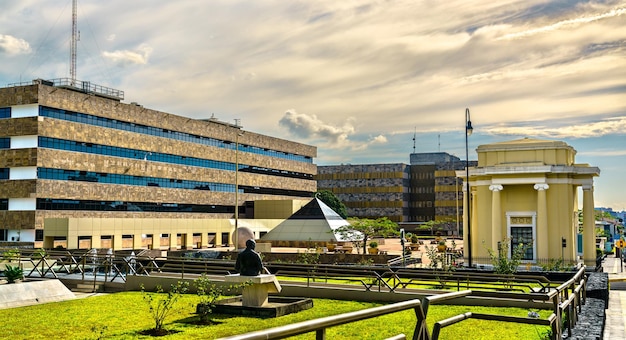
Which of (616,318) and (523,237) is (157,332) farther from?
(523,237)

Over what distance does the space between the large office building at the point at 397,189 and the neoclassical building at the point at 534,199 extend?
93.8 m

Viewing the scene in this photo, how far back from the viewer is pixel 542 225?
135 ft

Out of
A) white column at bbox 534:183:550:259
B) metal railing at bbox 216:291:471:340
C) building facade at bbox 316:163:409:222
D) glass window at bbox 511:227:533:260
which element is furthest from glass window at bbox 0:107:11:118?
building facade at bbox 316:163:409:222

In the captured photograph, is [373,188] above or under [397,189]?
above

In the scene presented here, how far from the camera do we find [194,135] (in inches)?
3162

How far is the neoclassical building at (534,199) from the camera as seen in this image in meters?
41.0

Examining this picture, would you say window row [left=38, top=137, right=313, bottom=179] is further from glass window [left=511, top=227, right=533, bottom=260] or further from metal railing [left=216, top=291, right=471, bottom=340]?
metal railing [left=216, top=291, right=471, bottom=340]

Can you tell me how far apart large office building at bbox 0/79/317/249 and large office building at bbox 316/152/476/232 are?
53.1 meters

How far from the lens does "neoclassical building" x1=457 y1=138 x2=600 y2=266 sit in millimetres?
41000

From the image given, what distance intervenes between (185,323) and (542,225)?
30.1 meters

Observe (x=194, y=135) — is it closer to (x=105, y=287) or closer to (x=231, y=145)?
(x=231, y=145)

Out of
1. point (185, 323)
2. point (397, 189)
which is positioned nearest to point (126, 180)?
point (185, 323)

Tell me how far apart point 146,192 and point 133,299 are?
5013cm

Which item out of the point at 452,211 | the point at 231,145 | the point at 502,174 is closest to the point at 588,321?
the point at 502,174
